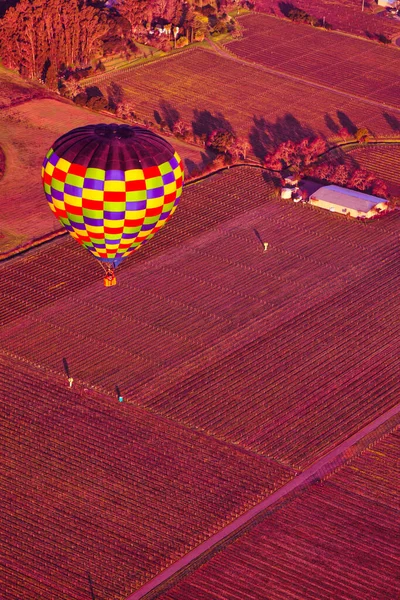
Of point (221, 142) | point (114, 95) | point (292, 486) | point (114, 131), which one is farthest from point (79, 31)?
point (292, 486)

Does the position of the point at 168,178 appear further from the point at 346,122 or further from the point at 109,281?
the point at 346,122

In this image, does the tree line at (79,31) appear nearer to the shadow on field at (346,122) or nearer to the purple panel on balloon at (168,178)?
the shadow on field at (346,122)

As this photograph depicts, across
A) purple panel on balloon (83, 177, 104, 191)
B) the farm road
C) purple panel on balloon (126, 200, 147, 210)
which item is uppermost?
purple panel on balloon (83, 177, 104, 191)

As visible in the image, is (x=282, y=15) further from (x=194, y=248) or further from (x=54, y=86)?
(x=194, y=248)

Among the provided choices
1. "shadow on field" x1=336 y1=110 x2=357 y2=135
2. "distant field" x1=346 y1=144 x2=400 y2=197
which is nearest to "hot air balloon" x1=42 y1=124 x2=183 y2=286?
"distant field" x1=346 y1=144 x2=400 y2=197

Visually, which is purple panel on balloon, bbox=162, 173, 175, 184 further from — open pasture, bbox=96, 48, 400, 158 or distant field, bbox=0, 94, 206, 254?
open pasture, bbox=96, 48, 400, 158
